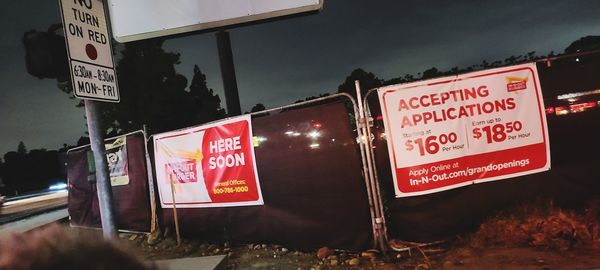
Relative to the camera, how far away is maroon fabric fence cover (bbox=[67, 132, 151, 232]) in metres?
8.68

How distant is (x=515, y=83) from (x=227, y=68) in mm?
4341

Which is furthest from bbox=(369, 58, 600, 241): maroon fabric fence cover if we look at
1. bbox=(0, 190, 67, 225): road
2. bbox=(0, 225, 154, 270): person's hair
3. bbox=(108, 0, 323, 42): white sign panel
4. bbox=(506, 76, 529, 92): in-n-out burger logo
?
bbox=(0, 190, 67, 225): road

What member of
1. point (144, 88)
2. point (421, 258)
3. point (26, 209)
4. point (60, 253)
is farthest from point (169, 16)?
point (144, 88)

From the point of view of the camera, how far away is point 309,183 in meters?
6.22

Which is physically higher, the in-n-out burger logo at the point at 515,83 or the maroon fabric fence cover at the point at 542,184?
the in-n-out burger logo at the point at 515,83

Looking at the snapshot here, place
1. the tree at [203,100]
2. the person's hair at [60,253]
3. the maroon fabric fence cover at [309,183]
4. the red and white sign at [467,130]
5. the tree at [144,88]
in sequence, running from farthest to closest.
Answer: the tree at [203,100], the tree at [144,88], the maroon fabric fence cover at [309,183], the red and white sign at [467,130], the person's hair at [60,253]

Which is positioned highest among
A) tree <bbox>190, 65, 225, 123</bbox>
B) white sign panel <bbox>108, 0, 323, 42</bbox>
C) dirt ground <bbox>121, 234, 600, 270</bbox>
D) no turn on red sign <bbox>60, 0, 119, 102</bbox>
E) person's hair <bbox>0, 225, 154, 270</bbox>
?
tree <bbox>190, 65, 225, 123</bbox>

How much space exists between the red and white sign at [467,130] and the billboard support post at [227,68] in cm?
266

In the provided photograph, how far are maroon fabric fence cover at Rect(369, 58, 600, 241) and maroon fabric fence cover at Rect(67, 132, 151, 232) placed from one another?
512 centimetres

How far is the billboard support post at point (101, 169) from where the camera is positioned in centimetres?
392

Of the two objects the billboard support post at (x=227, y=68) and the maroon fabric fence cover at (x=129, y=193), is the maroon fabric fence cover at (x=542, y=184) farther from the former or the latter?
the maroon fabric fence cover at (x=129, y=193)

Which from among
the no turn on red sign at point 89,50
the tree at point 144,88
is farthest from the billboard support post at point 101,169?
the tree at point 144,88

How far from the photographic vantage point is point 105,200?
393cm

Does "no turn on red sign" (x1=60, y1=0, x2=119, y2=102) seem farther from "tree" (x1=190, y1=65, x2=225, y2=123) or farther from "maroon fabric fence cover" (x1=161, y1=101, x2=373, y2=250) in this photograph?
"tree" (x1=190, y1=65, x2=225, y2=123)
